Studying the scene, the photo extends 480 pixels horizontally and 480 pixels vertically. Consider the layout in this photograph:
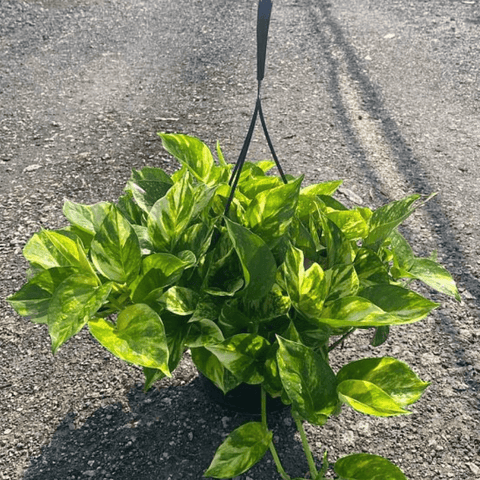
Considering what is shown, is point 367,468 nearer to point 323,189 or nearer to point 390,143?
point 323,189

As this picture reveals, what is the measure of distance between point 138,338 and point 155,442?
538 mm

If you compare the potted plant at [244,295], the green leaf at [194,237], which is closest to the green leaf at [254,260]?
the potted plant at [244,295]

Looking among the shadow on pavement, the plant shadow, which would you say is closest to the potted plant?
the plant shadow

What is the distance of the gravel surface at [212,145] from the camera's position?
1306 mm

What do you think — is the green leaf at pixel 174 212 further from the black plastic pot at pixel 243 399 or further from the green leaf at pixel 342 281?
the black plastic pot at pixel 243 399

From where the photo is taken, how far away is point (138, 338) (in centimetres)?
83

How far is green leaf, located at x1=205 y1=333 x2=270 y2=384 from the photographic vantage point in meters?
0.89

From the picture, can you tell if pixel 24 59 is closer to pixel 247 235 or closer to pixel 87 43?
pixel 87 43

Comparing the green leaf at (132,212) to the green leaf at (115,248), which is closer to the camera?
the green leaf at (115,248)

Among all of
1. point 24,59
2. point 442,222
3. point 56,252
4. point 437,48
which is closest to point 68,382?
point 56,252

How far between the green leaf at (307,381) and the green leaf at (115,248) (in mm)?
264

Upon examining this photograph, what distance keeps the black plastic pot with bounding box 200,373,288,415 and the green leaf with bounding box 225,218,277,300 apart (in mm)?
303

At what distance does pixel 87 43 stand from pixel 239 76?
3.20ft

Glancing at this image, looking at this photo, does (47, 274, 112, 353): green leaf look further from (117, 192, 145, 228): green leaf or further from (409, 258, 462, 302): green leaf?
(409, 258, 462, 302): green leaf
